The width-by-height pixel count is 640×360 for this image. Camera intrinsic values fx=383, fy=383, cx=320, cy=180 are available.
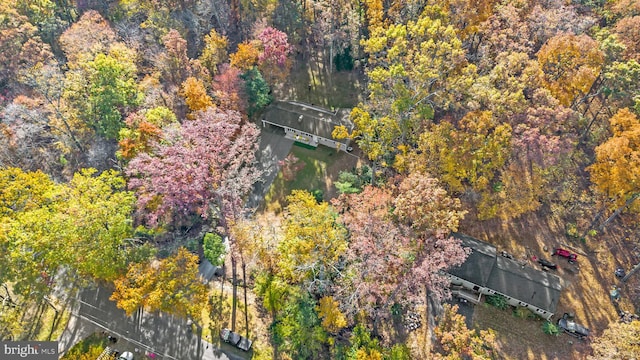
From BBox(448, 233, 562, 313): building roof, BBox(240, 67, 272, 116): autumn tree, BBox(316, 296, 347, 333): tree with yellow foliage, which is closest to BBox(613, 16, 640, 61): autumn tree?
BBox(448, 233, 562, 313): building roof

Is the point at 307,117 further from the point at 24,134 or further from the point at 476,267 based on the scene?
the point at 24,134

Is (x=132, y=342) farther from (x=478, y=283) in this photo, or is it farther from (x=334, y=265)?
(x=478, y=283)

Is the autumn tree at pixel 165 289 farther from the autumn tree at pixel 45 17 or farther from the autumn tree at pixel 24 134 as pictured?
the autumn tree at pixel 45 17

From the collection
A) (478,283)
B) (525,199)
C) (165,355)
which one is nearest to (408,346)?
(478,283)

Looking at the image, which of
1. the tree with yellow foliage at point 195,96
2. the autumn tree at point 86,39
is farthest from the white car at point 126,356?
the autumn tree at point 86,39

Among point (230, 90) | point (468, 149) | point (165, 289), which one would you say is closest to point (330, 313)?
point (165, 289)
